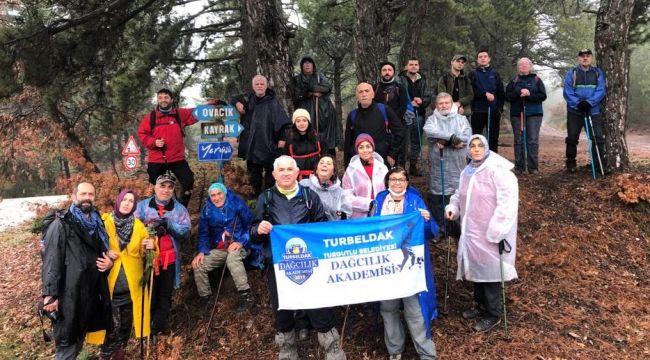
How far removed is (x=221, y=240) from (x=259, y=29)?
370 centimetres

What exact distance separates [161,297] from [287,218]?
2.10m

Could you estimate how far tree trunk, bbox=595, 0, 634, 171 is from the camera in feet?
23.3

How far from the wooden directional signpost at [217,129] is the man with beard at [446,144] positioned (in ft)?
10.1

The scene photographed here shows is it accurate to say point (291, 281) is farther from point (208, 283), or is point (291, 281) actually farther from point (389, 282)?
point (208, 283)

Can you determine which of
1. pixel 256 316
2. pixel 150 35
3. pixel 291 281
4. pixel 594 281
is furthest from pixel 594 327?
pixel 150 35

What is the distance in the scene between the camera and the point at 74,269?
13.8 feet

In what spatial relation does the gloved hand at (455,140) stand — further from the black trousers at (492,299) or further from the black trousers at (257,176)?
the black trousers at (257,176)

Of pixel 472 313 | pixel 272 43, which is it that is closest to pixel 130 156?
pixel 272 43

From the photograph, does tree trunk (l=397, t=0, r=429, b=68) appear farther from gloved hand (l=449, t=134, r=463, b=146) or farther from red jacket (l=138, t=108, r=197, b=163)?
red jacket (l=138, t=108, r=197, b=163)

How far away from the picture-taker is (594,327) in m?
4.72

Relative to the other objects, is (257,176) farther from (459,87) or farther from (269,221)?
(459,87)

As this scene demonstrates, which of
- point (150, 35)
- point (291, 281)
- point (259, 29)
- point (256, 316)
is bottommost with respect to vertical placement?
point (256, 316)

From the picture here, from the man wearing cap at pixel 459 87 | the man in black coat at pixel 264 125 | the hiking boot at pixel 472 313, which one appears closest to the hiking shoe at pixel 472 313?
the hiking boot at pixel 472 313

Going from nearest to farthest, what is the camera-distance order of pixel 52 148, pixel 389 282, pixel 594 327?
pixel 389 282, pixel 594 327, pixel 52 148
